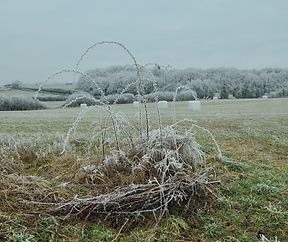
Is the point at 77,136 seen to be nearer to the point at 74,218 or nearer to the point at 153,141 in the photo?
the point at 153,141

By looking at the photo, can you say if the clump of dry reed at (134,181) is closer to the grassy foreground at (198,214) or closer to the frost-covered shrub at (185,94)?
the grassy foreground at (198,214)

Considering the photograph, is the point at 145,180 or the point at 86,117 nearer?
the point at 145,180

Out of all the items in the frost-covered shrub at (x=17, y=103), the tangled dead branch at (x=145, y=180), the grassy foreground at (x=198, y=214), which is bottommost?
the frost-covered shrub at (x=17, y=103)

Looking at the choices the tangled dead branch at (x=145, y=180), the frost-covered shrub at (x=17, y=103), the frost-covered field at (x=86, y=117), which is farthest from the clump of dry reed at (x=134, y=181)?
the frost-covered shrub at (x=17, y=103)

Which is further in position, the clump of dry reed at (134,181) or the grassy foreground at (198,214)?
the clump of dry reed at (134,181)

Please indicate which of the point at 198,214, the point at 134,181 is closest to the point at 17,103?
the point at 134,181

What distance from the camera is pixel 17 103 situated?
63.5 ft

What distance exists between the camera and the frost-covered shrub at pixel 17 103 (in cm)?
1914

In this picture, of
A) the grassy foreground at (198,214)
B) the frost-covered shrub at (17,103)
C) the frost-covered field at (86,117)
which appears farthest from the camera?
the frost-covered shrub at (17,103)

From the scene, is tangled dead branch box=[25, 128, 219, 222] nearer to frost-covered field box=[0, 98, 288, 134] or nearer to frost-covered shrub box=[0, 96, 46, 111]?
frost-covered field box=[0, 98, 288, 134]

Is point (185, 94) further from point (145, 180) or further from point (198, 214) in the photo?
point (198, 214)

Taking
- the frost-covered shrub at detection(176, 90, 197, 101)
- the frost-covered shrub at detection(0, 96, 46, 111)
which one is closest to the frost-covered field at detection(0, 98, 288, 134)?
the frost-covered shrub at detection(176, 90, 197, 101)

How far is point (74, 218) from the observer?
3555 mm

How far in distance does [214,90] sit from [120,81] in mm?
20968
